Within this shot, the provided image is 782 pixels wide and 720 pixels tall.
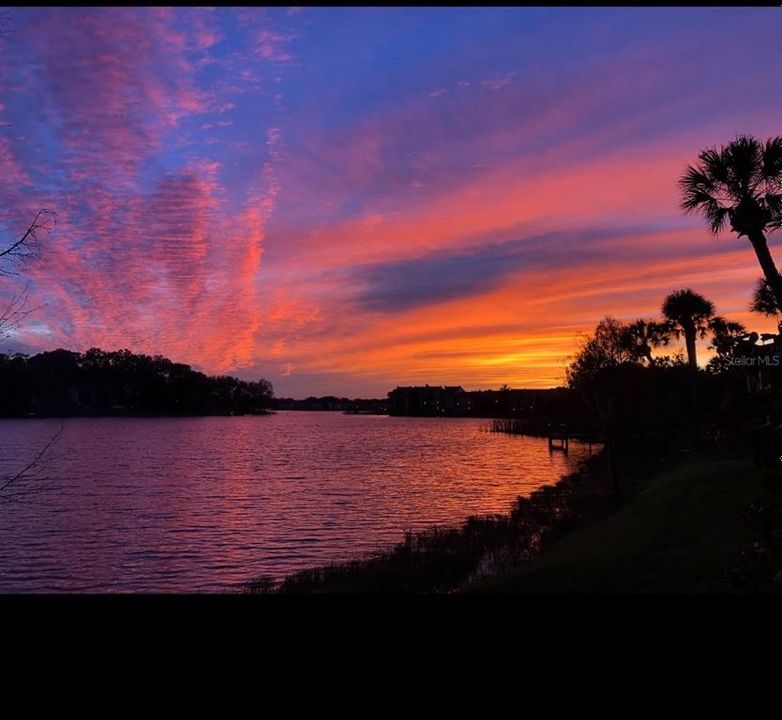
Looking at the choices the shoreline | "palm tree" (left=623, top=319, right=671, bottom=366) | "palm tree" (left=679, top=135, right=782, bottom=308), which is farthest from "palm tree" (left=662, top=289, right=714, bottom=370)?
"palm tree" (left=679, top=135, right=782, bottom=308)

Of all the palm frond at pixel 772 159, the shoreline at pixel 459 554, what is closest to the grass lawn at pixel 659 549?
the shoreline at pixel 459 554

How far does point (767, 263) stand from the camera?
6.36 m

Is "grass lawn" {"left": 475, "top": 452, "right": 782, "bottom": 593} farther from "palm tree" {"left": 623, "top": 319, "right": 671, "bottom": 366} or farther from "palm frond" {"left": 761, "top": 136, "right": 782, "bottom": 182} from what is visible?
"palm tree" {"left": 623, "top": 319, "right": 671, "bottom": 366}

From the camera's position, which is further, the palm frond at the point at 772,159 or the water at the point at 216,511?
the water at the point at 216,511

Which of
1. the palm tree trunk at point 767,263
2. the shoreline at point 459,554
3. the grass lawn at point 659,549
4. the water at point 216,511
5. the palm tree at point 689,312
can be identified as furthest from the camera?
the palm tree at point 689,312

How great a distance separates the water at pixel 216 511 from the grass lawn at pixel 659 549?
7.72 m

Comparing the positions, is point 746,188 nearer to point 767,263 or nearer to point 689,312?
point 767,263

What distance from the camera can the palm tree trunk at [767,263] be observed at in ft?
19.1

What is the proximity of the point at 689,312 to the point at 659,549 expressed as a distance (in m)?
32.1

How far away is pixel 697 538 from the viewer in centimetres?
1269

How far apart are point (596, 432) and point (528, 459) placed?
13.3 m

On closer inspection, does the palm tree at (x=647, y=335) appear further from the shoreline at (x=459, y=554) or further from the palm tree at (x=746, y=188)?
the palm tree at (x=746, y=188)

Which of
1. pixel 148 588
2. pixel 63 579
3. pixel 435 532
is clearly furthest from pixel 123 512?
pixel 435 532

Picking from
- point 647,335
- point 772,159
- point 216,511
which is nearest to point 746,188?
point 772,159
